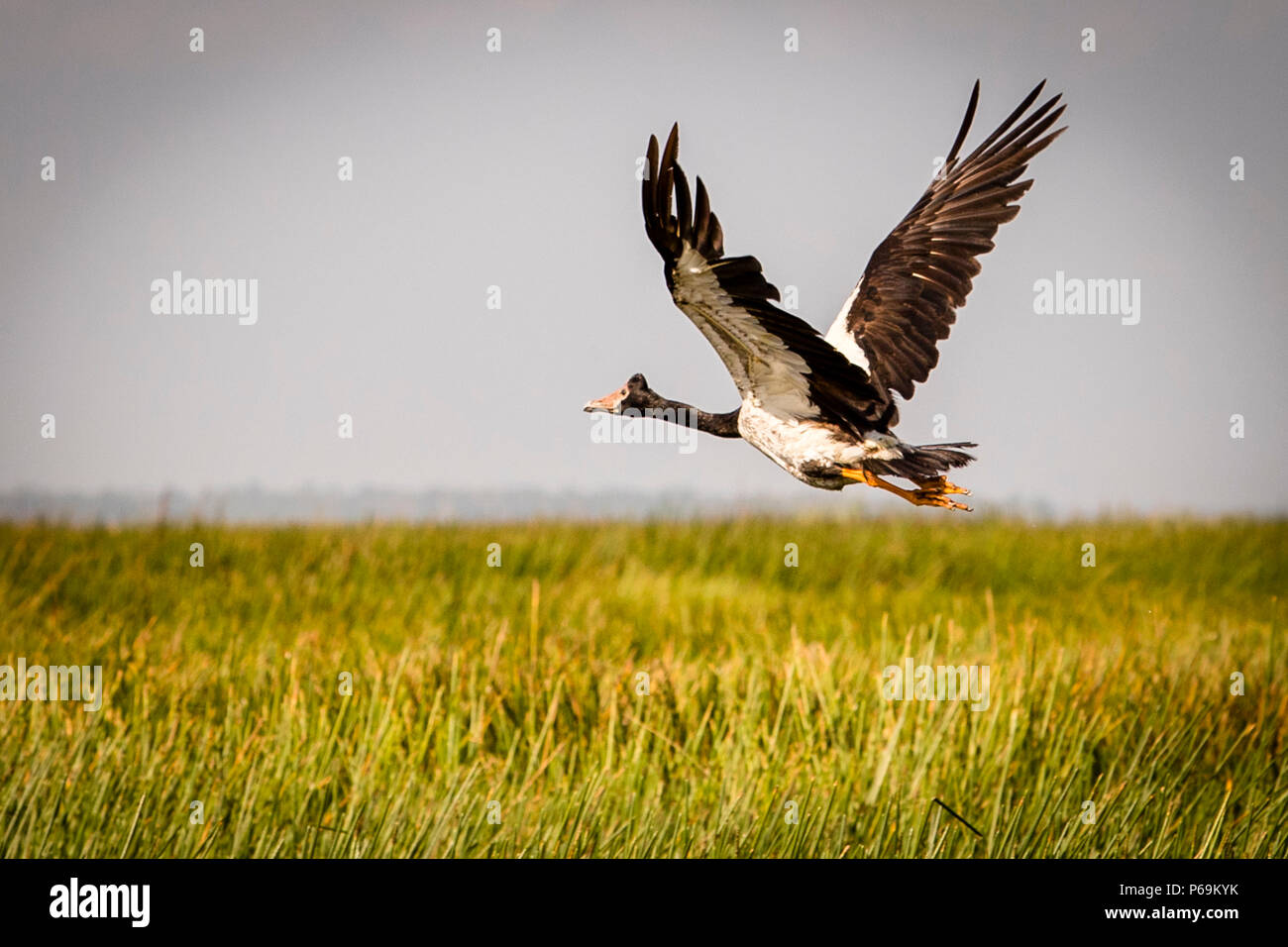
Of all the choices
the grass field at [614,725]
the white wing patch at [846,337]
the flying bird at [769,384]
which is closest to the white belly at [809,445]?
the flying bird at [769,384]

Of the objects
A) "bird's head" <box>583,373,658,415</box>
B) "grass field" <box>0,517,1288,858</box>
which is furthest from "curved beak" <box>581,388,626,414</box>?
"grass field" <box>0,517,1288,858</box>

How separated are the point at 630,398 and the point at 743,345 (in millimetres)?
317

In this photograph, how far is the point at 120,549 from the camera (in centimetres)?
1260

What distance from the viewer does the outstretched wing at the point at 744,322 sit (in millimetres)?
3098

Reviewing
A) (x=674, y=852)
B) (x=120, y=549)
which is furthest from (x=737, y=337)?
(x=120, y=549)

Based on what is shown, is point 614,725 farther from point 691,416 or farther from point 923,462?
point 923,462

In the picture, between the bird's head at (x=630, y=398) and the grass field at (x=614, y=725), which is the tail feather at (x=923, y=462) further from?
the grass field at (x=614, y=725)

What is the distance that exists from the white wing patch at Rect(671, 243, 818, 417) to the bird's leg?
353 millimetres

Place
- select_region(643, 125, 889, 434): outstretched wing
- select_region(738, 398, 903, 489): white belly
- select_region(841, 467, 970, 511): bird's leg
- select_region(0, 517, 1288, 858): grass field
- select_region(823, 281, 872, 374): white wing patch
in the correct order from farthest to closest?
select_region(0, 517, 1288, 858): grass field
select_region(823, 281, 872, 374): white wing patch
select_region(643, 125, 889, 434): outstretched wing
select_region(738, 398, 903, 489): white belly
select_region(841, 467, 970, 511): bird's leg

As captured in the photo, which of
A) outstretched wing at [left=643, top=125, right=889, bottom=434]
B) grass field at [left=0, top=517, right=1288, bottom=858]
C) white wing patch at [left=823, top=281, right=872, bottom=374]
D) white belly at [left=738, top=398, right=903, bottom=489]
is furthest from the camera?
grass field at [left=0, top=517, right=1288, bottom=858]

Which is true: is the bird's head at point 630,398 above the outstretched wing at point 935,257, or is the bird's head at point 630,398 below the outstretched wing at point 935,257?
below

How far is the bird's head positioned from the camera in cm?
322

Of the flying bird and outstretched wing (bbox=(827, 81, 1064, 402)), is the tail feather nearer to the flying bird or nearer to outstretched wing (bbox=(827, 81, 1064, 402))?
the flying bird

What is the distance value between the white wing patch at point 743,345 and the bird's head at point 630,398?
22 cm
